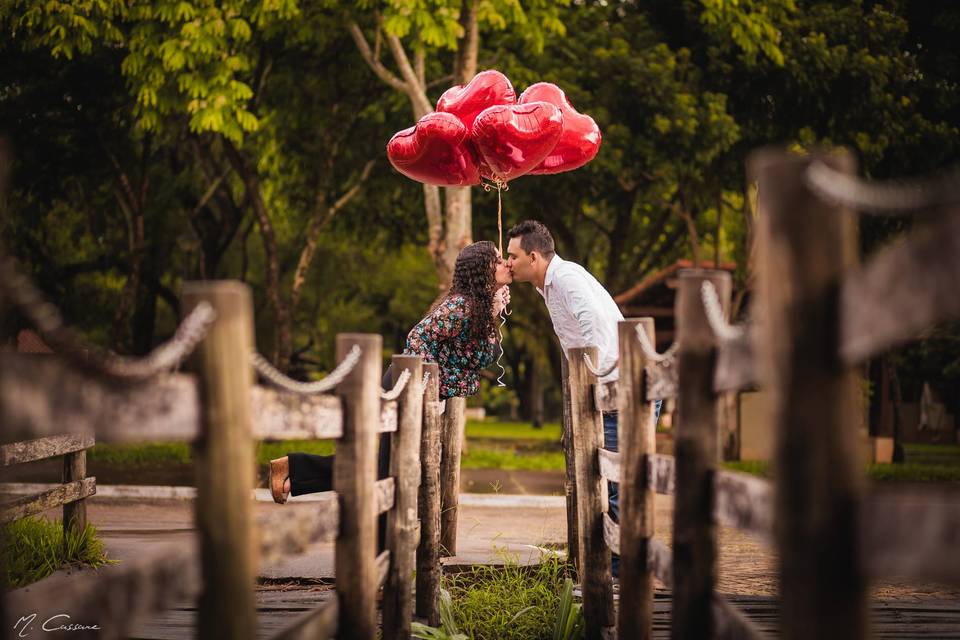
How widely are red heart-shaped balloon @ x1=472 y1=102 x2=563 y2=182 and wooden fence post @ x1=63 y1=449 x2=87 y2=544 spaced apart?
354 centimetres

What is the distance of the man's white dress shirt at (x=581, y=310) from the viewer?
6547mm

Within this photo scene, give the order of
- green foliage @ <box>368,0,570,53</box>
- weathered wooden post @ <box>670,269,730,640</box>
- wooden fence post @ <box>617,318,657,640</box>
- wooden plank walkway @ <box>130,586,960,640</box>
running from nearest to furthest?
1. weathered wooden post @ <box>670,269,730,640</box>
2. wooden fence post @ <box>617,318,657,640</box>
3. wooden plank walkway @ <box>130,586,960,640</box>
4. green foliage @ <box>368,0,570,53</box>

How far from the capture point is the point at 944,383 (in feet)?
108

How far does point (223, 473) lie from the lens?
8.89 feet

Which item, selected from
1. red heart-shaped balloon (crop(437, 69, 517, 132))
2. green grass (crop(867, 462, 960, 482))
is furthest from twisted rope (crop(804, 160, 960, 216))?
green grass (crop(867, 462, 960, 482))

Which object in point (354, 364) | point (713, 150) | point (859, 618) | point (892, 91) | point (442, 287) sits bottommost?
point (859, 618)

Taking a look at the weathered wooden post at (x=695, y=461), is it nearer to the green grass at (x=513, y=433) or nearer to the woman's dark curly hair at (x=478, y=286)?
the woman's dark curly hair at (x=478, y=286)

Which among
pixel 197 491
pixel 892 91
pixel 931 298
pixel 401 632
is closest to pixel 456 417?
pixel 401 632

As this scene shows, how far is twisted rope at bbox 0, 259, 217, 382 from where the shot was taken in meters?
2.37

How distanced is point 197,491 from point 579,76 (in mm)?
14335

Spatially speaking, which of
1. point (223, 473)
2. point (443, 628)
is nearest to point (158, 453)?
point (443, 628)

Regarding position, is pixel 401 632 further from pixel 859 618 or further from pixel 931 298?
pixel 931 298

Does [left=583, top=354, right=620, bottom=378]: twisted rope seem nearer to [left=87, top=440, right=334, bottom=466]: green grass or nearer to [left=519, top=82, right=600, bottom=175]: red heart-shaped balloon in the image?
[left=519, top=82, right=600, bottom=175]: red heart-shaped balloon

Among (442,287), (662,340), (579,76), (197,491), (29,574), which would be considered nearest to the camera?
(197,491)
